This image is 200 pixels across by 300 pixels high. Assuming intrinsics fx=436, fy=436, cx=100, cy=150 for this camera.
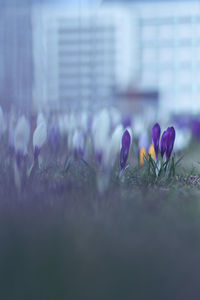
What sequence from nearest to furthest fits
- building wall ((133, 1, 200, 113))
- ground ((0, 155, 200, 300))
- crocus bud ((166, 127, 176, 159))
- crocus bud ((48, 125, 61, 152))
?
1. ground ((0, 155, 200, 300))
2. crocus bud ((166, 127, 176, 159))
3. crocus bud ((48, 125, 61, 152))
4. building wall ((133, 1, 200, 113))

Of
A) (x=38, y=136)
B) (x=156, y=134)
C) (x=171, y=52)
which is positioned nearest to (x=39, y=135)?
(x=38, y=136)

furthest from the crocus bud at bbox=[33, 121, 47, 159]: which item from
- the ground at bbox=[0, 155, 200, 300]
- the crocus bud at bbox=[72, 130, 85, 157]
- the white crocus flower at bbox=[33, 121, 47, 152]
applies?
the crocus bud at bbox=[72, 130, 85, 157]

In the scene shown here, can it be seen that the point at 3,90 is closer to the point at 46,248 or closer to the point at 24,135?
the point at 24,135

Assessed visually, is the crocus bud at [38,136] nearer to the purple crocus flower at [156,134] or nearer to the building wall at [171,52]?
the purple crocus flower at [156,134]

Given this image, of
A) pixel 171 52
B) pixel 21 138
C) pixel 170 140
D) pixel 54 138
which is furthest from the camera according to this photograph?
pixel 171 52

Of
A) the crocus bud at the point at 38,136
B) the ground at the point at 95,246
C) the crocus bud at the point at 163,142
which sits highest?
the crocus bud at the point at 38,136

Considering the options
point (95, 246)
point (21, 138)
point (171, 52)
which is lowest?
point (95, 246)

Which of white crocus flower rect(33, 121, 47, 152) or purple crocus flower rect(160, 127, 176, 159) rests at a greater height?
white crocus flower rect(33, 121, 47, 152)

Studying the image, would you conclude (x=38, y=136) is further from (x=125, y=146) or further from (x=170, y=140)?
(x=170, y=140)

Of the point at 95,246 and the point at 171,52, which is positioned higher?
the point at 171,52

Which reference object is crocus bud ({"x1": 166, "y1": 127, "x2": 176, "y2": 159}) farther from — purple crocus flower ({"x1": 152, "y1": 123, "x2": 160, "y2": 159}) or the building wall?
the building wall

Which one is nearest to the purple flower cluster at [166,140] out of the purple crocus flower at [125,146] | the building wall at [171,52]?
the purple crocus flower at [125,146]

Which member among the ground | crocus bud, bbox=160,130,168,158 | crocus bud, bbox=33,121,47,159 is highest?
crocus bud, bbox=33,121,47,159

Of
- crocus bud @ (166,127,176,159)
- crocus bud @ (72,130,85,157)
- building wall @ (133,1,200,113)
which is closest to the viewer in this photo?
crocus bud @ (166,127,176,159)
